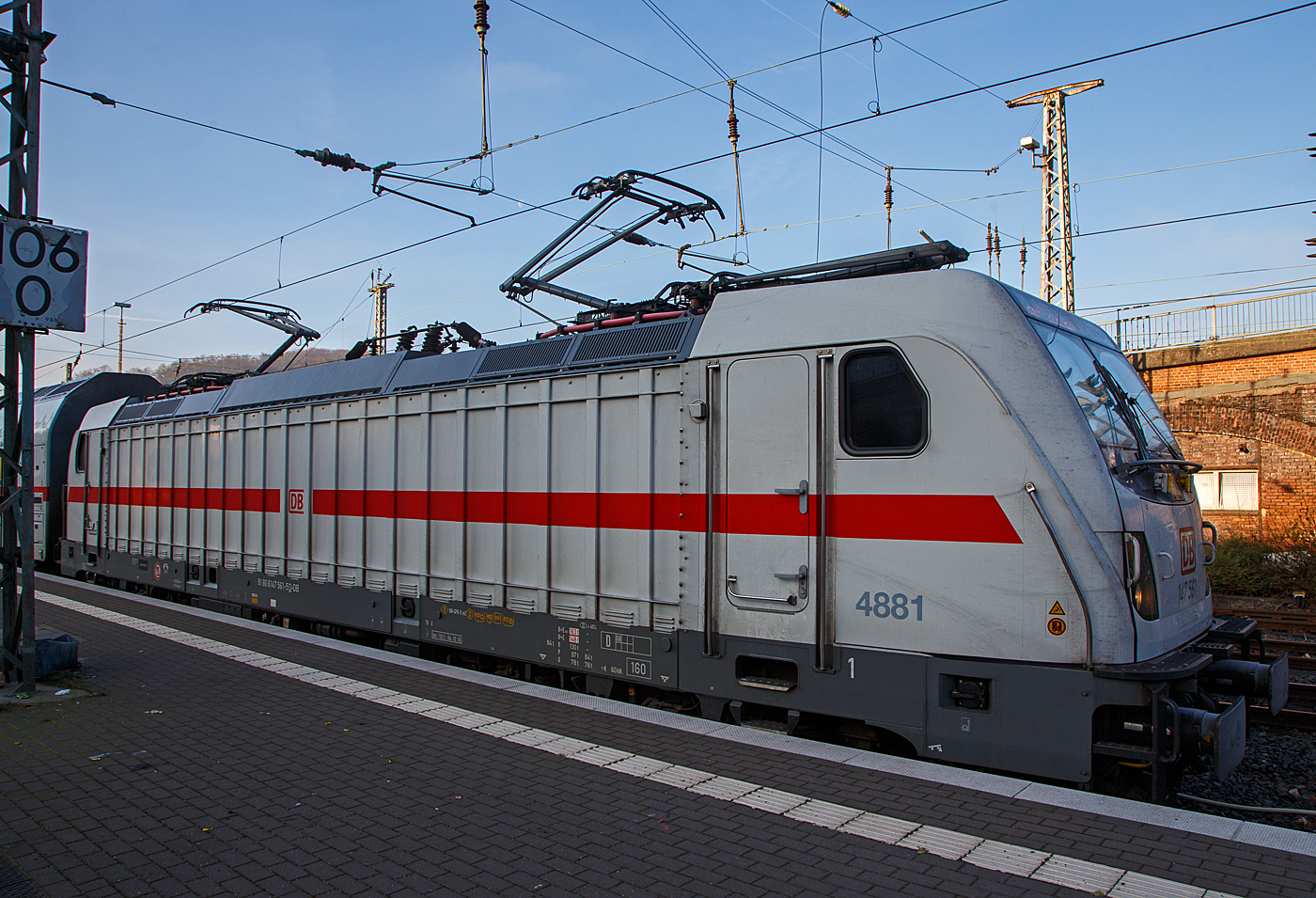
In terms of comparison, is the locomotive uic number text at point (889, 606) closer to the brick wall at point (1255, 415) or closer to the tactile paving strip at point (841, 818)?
the tactile paving strip at point (841, 818)

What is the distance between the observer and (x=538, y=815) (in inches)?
185

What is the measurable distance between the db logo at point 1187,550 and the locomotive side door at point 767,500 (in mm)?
2527

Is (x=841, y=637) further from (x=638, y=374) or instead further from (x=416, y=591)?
(x=416, y=591)

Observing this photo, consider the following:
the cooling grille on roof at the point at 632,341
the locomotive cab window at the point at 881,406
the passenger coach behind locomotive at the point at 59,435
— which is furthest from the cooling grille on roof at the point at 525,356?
the passenger coach behind locomotive at the point at 59,435

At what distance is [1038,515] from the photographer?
5035 mm

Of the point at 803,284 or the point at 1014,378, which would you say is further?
the point at 803,284

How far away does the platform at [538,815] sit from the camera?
3.91 metres

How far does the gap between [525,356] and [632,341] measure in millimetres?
1487

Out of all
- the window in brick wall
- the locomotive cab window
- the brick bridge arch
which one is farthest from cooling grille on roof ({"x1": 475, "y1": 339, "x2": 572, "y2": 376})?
the window in brick wall

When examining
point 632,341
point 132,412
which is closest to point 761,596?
point 632,341

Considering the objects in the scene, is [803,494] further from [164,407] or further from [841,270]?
[164,407]

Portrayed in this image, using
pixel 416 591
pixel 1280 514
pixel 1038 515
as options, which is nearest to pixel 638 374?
pixel 1038 515

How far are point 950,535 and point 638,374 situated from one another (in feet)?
9.48

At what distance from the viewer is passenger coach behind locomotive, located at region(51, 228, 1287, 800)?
501 centimetres
